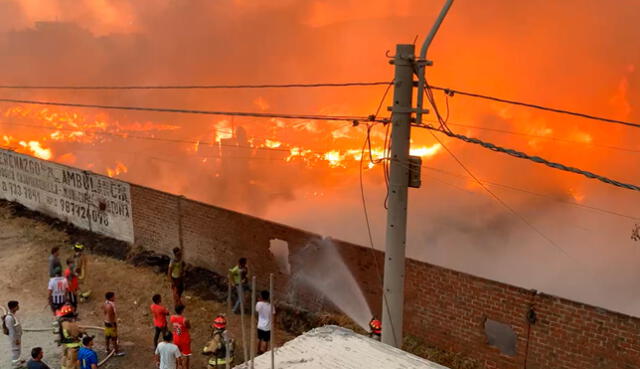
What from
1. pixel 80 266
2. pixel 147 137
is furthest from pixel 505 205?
pixel 147 137

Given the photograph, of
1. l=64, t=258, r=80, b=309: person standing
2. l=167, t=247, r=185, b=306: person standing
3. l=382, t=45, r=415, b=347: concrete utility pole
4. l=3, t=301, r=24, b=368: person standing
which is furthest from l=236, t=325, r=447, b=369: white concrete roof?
l=64, t=258, r=80, b=309: person standing

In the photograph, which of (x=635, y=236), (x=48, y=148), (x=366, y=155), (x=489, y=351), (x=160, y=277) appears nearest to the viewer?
(x=489, y=351)

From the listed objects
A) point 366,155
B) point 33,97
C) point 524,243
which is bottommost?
point 524,243

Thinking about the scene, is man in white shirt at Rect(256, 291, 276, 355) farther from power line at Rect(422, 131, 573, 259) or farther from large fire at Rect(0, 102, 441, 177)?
large fire at Rect(0, 102, 441, 177)

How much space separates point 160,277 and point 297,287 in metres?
4.04

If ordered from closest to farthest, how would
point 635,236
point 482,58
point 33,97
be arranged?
1. point 635,236
2. point 482,58
3. point 33,97

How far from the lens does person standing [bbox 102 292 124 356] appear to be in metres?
9.58

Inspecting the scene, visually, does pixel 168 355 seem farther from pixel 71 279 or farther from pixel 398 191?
pixel 71 279

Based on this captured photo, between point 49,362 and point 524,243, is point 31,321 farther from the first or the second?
point 524,243

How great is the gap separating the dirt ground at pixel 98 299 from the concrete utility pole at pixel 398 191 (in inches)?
155

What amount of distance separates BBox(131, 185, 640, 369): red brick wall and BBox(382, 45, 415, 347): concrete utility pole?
2.40m

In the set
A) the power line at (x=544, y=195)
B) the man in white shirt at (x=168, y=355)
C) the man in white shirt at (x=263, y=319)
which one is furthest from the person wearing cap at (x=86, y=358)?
the power line at (x=544, y=195)

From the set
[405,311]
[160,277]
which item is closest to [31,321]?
[160,277]

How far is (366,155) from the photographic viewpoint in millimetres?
30469
